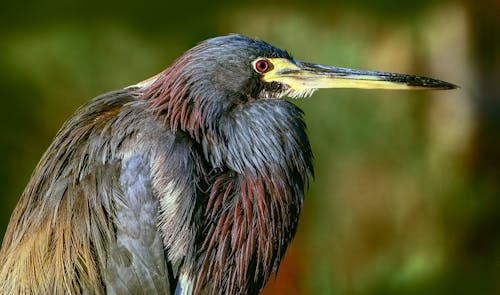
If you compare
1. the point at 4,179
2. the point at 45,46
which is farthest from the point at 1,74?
the point at 4,179

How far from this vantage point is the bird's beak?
116 inches

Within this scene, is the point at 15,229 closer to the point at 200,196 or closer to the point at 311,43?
the point at 200,196

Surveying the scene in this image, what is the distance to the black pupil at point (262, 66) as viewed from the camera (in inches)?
114

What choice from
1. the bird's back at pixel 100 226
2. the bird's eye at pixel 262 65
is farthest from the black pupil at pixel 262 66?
the bird's back at pixel 100 226

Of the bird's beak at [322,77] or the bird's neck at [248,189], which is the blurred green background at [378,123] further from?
the bird's neck at [248,189]

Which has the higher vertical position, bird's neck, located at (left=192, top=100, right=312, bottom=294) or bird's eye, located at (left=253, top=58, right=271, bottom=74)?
bird's eye, located at (left=253, top=58, right=271, bottom=74)

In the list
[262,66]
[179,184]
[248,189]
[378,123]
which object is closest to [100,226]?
[179,184]

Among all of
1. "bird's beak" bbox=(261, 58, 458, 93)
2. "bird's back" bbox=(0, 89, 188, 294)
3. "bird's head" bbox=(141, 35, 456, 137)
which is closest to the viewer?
"bird's back" bbox=(0, 89, 188, 294)

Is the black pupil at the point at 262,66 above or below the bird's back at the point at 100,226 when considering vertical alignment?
above

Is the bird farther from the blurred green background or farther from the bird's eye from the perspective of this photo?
the blurred green background

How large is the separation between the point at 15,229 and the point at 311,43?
259 centimetres

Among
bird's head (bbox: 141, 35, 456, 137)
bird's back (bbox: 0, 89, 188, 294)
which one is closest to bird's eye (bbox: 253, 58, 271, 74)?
bird's head (bbox: 141, 35, 456, 137)

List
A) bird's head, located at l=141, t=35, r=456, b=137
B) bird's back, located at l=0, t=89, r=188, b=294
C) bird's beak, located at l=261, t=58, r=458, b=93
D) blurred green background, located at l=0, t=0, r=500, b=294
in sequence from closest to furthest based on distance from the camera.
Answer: bird's back, located at l=0, t=89, r=188, b=294
bird's head, located at l=141, t=35, r=456, b=137
bird's beak, located at l=261, t=58, r=458, b=93
blurred green background, located at l=0, t=0, r=500, b=294

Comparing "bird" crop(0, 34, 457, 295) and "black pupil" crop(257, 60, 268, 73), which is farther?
"black pupil" crop(257, 60, 268, 73)
